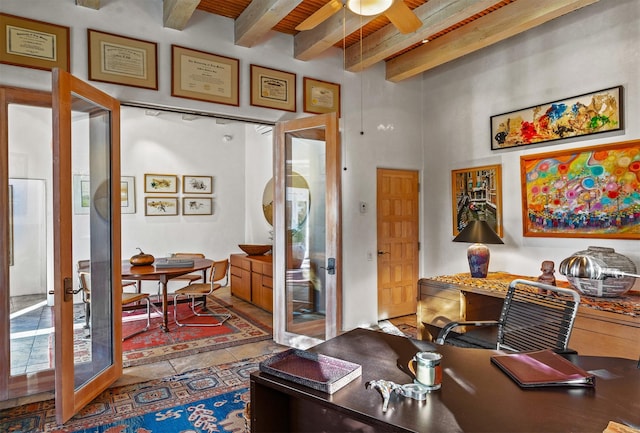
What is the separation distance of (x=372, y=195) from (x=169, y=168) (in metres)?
4.16

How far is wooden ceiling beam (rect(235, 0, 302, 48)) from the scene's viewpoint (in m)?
3.18

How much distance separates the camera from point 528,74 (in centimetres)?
400

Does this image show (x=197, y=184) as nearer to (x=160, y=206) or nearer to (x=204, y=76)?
(x=160, y=206)

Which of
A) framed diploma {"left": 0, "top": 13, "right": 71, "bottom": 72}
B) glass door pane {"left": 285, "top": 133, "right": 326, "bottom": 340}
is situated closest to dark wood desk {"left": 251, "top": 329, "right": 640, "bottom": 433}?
glass door pane {"left": 285, "top": 133, "right": 326, "bottom": 340}

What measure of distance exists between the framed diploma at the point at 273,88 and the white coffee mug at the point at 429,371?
320cm

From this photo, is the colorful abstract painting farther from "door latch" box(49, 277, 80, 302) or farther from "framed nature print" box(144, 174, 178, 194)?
"framed nature print" box(144, 174, 178, 194)

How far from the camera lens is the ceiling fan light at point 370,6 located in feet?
7.02

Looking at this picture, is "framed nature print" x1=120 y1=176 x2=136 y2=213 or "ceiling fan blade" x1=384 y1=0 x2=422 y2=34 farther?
"framed nature print" x1=120 y1=176 x2=136 y2=213

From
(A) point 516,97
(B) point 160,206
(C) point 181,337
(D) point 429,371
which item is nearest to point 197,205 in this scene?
(B) point 160,206

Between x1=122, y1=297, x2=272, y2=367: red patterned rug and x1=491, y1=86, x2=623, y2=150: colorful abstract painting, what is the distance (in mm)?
3510

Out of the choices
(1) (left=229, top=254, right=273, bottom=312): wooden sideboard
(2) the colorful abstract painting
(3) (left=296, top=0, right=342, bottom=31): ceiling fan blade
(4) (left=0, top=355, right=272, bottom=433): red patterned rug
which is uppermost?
(3) (left=296, top=0, right=342, bottom=31): ceiling fan blade

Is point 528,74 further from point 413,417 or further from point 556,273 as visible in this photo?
point 413,417

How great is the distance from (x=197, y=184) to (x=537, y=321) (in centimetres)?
632

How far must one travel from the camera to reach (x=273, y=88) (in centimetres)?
405
